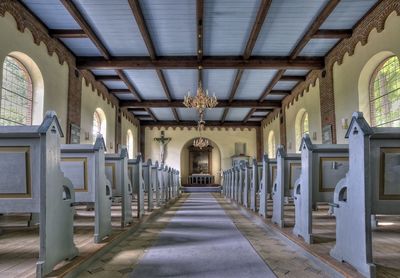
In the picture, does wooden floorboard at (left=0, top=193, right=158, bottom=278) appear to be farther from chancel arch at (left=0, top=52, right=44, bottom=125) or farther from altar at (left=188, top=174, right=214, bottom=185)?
altar at (left=188, top=174, right=214, bottom=185)

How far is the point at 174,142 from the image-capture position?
19391 millimetres

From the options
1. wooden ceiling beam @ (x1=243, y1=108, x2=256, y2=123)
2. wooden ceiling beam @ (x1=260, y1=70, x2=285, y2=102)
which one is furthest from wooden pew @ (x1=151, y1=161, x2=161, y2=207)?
wooden ceiling beam @ (x1=243, y1=108, x2=256, y2=123)

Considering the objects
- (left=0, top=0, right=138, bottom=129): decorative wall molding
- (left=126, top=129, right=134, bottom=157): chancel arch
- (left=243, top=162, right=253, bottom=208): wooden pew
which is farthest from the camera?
(left=126, top=129, right=134, bottom=157): chancel arch

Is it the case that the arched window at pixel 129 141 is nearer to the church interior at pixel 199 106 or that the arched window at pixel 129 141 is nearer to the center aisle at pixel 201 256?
the church interior at pixel 199 106

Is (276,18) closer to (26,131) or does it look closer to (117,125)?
(26,131)

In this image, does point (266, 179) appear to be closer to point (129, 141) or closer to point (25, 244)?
point (25, 244)

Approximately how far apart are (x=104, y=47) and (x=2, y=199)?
6.71m

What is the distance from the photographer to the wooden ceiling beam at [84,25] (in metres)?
6.14

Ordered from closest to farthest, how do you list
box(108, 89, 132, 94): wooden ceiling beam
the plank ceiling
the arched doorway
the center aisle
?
the center aisle < the plank ceiling < box(108, 89, 132, 94): wooden ceiling beam < the arched doorway

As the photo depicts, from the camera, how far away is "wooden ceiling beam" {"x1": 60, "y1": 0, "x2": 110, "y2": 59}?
6137 millimetres

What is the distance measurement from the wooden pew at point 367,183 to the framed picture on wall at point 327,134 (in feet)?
23.3

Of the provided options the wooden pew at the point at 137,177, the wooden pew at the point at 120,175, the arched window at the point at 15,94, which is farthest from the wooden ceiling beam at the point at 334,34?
the arched window at the point at 15,94

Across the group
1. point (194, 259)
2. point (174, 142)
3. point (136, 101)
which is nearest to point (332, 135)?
point (194, 259)

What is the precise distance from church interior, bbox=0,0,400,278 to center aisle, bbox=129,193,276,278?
0.08ft
